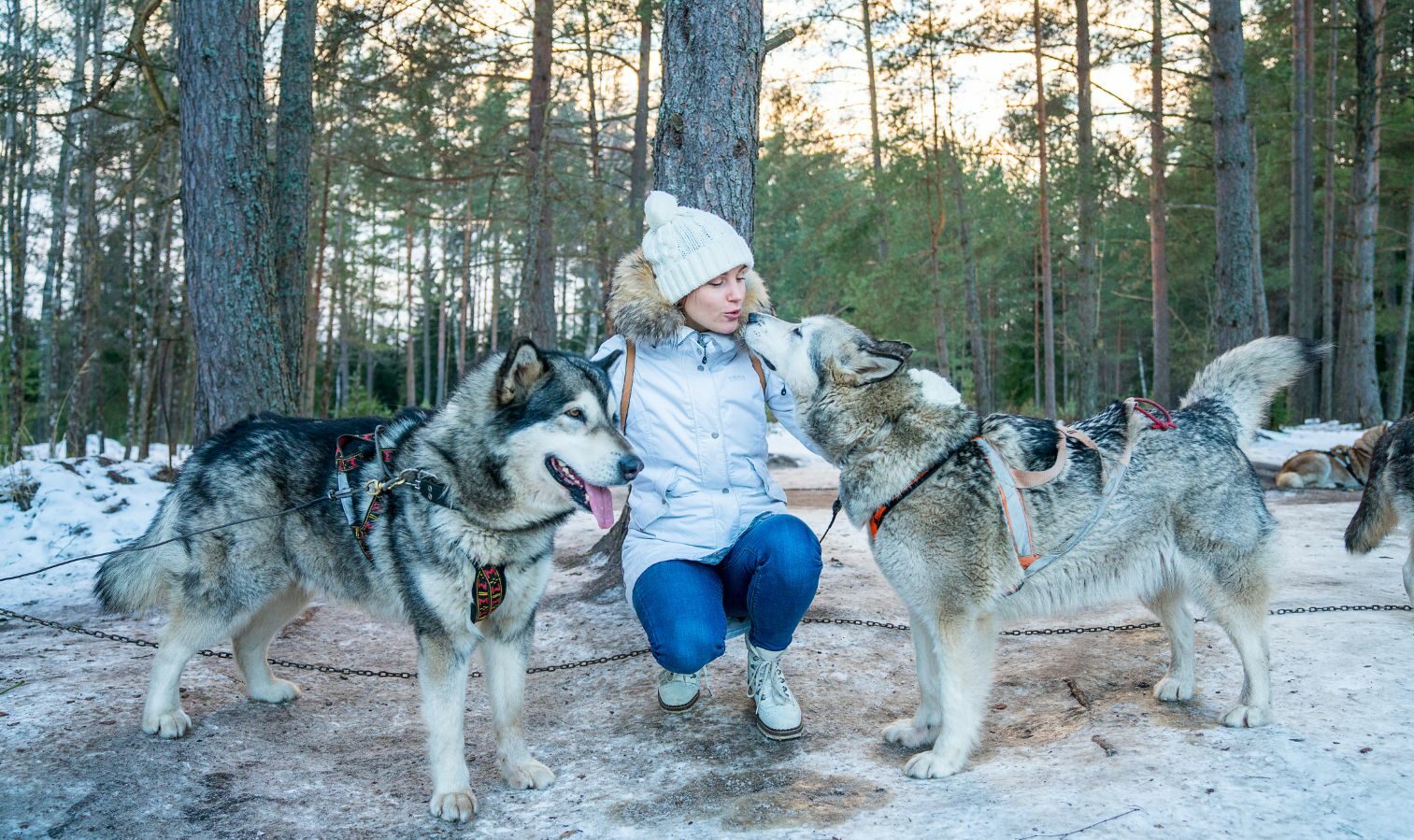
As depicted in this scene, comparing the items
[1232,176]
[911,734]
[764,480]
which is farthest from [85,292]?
[1232,176]

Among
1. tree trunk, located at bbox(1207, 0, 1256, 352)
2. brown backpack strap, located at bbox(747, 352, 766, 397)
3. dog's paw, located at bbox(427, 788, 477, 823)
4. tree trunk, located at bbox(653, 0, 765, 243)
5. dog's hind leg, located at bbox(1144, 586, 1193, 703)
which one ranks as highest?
tree trunk, located at bbox(1207, 0, 1256, 352)

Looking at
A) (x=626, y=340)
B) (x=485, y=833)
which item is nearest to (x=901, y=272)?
(x=626, y=340)

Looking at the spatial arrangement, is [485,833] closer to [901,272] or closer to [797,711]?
[797,711]

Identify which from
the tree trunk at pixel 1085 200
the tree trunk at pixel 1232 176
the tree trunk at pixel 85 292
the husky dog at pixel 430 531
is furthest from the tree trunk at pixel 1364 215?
the tree trunk at pixel 85 292

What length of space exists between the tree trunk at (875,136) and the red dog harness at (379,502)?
17.1m

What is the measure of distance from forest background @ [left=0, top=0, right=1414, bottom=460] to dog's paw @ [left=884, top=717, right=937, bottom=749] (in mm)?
2140

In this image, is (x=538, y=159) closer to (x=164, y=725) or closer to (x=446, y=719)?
(x=164, y=725)

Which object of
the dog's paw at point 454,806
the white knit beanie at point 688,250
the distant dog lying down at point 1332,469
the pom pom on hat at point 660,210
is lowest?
the dog's paw at point 454,806

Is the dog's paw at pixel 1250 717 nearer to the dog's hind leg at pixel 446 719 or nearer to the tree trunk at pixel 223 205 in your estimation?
the dog's hind leg at pixel 446 719

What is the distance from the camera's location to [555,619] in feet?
17.8

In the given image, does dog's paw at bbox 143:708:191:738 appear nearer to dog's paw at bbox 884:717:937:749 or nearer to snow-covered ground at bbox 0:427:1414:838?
snow-covered ground at bbox 0:427:1414:838

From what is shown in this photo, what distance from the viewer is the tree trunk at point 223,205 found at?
627cm

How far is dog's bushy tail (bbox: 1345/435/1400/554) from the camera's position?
495 centimetres

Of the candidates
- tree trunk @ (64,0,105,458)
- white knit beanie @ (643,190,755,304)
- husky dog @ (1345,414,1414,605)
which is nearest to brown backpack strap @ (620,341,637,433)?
white knit beanie @ (643,190,755,304)
